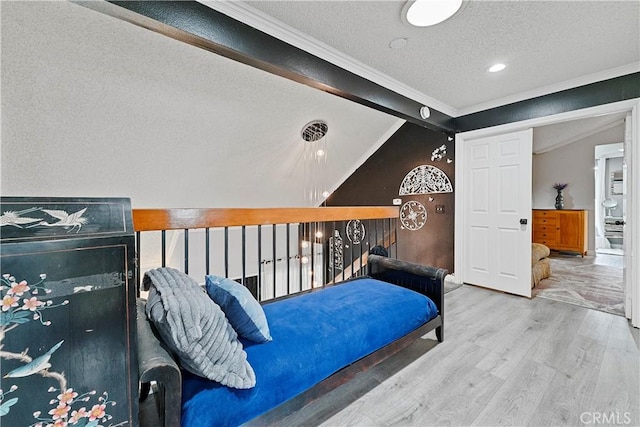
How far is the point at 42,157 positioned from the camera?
264 centimetres

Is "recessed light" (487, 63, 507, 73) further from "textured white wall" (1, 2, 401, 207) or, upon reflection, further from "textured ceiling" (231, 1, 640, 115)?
"textured white wall" (1, 2, 401, 207)

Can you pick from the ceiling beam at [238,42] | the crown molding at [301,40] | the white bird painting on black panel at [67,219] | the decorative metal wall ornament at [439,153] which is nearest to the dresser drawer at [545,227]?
the decorative metal wall ornament at [439,153]

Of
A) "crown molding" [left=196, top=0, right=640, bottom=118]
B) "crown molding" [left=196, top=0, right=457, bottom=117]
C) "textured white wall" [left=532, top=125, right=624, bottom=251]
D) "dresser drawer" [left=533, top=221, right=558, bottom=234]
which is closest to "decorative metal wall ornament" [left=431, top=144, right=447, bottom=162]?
"crown molding" [left=196, top=0, right=640, bottom=118]

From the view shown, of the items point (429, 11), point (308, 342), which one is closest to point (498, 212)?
point (429, 11)

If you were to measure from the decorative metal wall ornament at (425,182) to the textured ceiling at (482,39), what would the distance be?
4.42ft

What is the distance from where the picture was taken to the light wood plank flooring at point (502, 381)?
1.48 metres

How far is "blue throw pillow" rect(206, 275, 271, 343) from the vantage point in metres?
1.29

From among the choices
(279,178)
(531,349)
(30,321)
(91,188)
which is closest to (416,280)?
(531,349)

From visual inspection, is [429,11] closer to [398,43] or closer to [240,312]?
[398,43]

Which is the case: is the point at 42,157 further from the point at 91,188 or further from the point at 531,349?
the point at 531,349

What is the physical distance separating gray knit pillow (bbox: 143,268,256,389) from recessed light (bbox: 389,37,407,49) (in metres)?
2.33

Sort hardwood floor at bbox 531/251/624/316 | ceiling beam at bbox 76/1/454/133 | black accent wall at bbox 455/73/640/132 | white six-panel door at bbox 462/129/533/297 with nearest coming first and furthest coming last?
ceiling beam at bbox 76/1/454/133
black accent wall at bbox 455/73/640/132
hardwood floor at bbox 531/251/624/316
white six-panel door at bbox 462/129/533/297

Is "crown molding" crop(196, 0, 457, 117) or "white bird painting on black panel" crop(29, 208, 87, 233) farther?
"crown molding" crop(196, 0, 457, 117)

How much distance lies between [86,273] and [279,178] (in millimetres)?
4091
